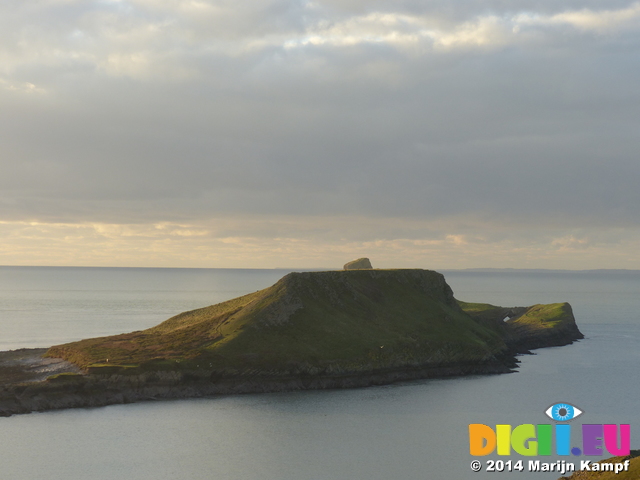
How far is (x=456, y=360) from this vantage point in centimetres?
12131

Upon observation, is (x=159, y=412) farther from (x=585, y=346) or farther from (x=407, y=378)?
(x=585, y=346)

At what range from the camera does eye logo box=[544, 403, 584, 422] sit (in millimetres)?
87375

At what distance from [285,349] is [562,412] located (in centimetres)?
4609

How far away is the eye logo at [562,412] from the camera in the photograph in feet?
287

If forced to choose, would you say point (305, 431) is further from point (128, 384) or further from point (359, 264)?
point (359, 264)

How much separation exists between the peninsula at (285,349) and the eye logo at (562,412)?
24779 mm

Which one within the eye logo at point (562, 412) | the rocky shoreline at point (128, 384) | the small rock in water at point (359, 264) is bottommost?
the eye logo at point (562, 412)

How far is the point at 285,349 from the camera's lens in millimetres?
108375

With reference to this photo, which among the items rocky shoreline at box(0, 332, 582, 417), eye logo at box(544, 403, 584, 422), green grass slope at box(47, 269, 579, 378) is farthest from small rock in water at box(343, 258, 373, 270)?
eye logo at box(544, 403, 584, 422)

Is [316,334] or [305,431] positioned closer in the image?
[305,431]
